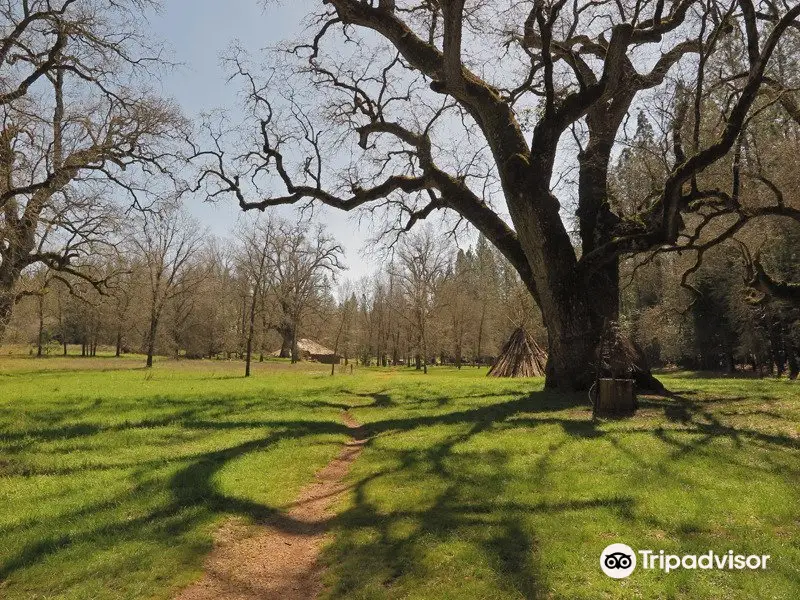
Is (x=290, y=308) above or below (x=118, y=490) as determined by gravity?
above

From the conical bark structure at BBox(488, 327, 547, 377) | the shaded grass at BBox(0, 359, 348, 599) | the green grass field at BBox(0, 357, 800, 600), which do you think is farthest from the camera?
the conical bark structure at BBox(488, 327, 547, 377)

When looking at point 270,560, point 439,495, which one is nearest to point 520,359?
point 439,495

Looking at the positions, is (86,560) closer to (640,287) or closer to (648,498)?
(648,498)

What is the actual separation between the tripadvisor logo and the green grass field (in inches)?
3.7

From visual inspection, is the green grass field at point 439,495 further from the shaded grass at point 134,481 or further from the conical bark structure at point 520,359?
the conical bark structure at point 520,359

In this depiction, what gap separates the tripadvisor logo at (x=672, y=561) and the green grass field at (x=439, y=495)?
0.31 ft

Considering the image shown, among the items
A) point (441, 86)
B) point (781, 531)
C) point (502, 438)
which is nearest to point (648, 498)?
point (781, 531)

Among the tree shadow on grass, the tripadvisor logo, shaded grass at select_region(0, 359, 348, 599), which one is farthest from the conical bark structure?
the tripadvisor logo

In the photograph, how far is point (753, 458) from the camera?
6766 millimetres

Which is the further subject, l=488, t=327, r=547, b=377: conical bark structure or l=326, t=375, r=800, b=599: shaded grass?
l=488, t=327, r=547, b=377: conical bark structure

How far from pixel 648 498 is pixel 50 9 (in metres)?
14.5

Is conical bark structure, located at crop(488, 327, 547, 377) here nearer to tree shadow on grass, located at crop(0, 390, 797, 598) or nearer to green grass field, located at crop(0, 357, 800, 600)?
green grass field, located at crop(0, 357, 800, 600)

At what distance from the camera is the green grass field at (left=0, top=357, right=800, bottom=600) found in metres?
4.29

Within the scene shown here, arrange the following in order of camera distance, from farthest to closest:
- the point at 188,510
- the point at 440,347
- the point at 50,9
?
the point at 440,347 < the point at 50,9 < the point at 188,510
